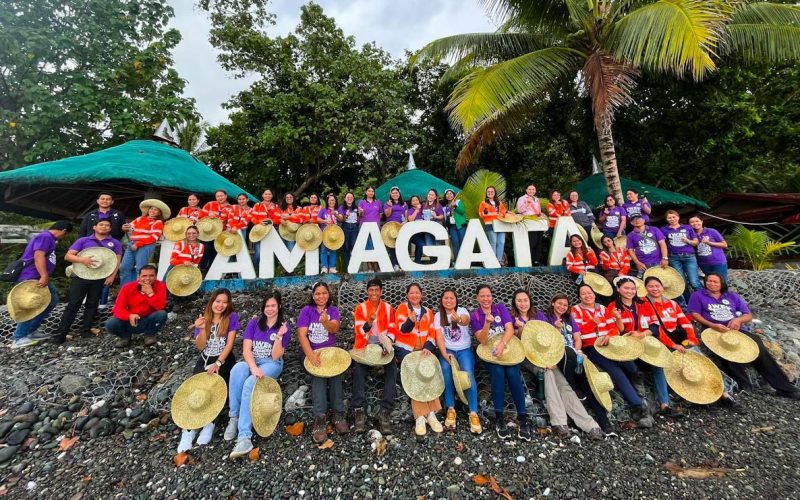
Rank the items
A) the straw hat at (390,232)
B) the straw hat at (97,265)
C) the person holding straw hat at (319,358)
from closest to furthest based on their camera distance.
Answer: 1. the person holding straw hat at (319,358)
2. the straw hat at (97,265)
3. the straw hat at (390,232)

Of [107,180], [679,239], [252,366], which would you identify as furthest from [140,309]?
[679,239]

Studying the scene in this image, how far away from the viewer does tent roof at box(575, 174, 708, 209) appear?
31.2 feet

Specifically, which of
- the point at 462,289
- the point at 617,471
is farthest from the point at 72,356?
the point at 617,471

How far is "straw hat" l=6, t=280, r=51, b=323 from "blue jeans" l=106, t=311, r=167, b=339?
1076 millimetres

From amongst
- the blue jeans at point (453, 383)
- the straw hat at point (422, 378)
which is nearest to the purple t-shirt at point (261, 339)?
the straw hat at point (422, 378)

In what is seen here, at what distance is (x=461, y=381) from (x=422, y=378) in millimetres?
443

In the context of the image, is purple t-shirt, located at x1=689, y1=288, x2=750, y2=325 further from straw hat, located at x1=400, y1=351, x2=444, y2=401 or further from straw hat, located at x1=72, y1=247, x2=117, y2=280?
straw hat, located at x1=72, y1=247, x2=117, y2=280

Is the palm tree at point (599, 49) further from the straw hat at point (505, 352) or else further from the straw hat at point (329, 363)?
the straw hat at point (329, 363)

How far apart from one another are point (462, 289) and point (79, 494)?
16.2 ft

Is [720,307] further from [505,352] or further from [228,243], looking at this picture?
[228,243]

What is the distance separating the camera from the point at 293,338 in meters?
4.86

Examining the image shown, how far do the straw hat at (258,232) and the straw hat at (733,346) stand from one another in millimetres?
6725

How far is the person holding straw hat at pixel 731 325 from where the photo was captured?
398 cm

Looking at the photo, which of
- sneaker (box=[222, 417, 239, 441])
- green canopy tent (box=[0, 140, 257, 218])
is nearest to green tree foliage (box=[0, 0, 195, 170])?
green canopy tent (box=[0, 140, 257, 218])
